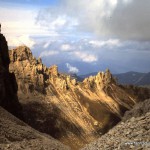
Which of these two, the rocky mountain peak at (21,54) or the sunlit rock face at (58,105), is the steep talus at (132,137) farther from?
the rocky mountain peak at (21,54)

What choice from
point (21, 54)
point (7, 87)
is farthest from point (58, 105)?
point (7, 87)

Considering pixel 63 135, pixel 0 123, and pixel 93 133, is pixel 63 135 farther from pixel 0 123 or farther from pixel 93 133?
pixel 0 123

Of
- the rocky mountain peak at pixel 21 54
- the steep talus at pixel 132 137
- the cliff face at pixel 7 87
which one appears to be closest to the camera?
the steep talus at pixel 132 137

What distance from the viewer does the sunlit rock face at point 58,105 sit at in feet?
518

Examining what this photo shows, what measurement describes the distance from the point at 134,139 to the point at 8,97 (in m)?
91.4

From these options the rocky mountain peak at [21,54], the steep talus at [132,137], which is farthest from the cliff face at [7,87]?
the steep talus at [132,137]

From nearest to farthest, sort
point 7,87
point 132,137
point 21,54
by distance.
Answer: point 132,137 < point 7,87 < point 21,54

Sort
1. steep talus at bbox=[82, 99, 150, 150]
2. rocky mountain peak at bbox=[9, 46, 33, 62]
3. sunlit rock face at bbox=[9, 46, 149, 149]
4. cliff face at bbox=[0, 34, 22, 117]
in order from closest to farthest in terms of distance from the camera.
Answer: steep talus at bbox=[82, 99, 150, 150] → cliff face at bbox=[0, 34, 22, 117] → sunlit rock face at bbox=[9, 46, 149, 149] → rocky mountain peak at bbox=[9, 46, 33, 62]

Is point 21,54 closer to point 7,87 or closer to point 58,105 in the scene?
point 58,105

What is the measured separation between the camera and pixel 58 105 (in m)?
172

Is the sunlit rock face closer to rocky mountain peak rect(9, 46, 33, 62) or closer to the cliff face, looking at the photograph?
rocky mountain peak rect(9, 46, 33, 62)

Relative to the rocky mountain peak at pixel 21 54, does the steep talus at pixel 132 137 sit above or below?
below

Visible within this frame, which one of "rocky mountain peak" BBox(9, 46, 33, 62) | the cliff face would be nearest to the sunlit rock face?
"rocky mountain peak" BBox(9, 46, 33, 62)

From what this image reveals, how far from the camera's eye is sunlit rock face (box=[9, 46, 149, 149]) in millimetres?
158000
